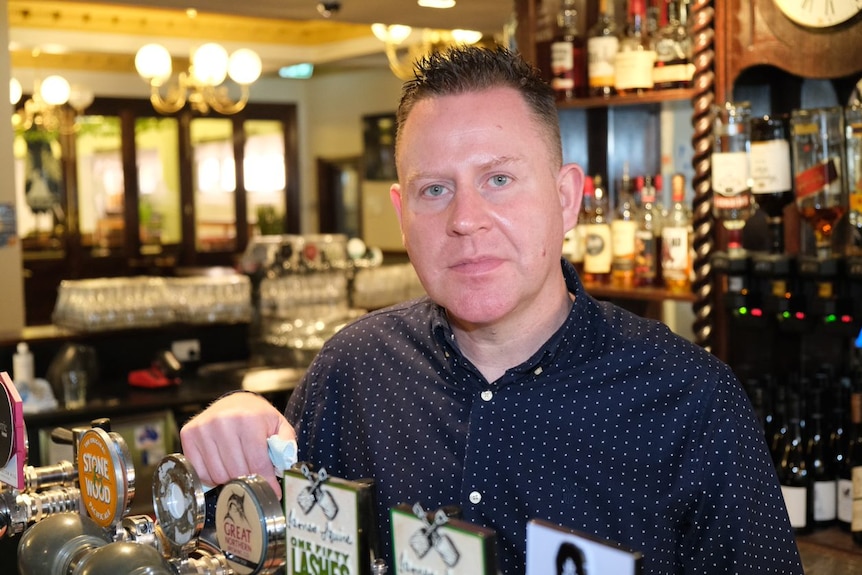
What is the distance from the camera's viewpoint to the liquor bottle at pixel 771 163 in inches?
103

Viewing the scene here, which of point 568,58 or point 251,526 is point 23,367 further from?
point 251,526

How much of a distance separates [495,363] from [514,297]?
196 mm

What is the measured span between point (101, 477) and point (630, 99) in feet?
7.35

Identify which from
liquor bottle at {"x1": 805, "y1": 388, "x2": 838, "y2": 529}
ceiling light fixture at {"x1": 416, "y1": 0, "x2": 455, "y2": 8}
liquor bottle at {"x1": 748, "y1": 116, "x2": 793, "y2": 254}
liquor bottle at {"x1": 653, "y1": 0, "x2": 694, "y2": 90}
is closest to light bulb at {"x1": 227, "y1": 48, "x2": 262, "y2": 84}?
ceiling light fixture at {"x1": 416, "y1": 0, "x2": 455, "y2": 8}

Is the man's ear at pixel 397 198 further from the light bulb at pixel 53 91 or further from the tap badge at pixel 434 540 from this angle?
the light bulb at pixel 53 91

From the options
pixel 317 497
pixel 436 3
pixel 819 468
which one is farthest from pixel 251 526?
pixel 436 3

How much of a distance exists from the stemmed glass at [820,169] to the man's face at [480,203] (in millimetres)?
1319

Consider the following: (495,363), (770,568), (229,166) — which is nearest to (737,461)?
(770,568)

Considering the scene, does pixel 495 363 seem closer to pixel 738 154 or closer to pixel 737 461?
pixel 737 461

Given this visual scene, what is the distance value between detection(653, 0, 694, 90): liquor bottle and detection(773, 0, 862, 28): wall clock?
0.45m

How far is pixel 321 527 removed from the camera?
94 cm

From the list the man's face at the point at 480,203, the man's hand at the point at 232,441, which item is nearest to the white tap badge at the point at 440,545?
the man's hand at the point at 232,441

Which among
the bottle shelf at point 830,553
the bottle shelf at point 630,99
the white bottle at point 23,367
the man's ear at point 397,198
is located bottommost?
the bottle shelf at point 830,553

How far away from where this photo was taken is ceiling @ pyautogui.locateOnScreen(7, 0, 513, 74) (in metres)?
8.70
